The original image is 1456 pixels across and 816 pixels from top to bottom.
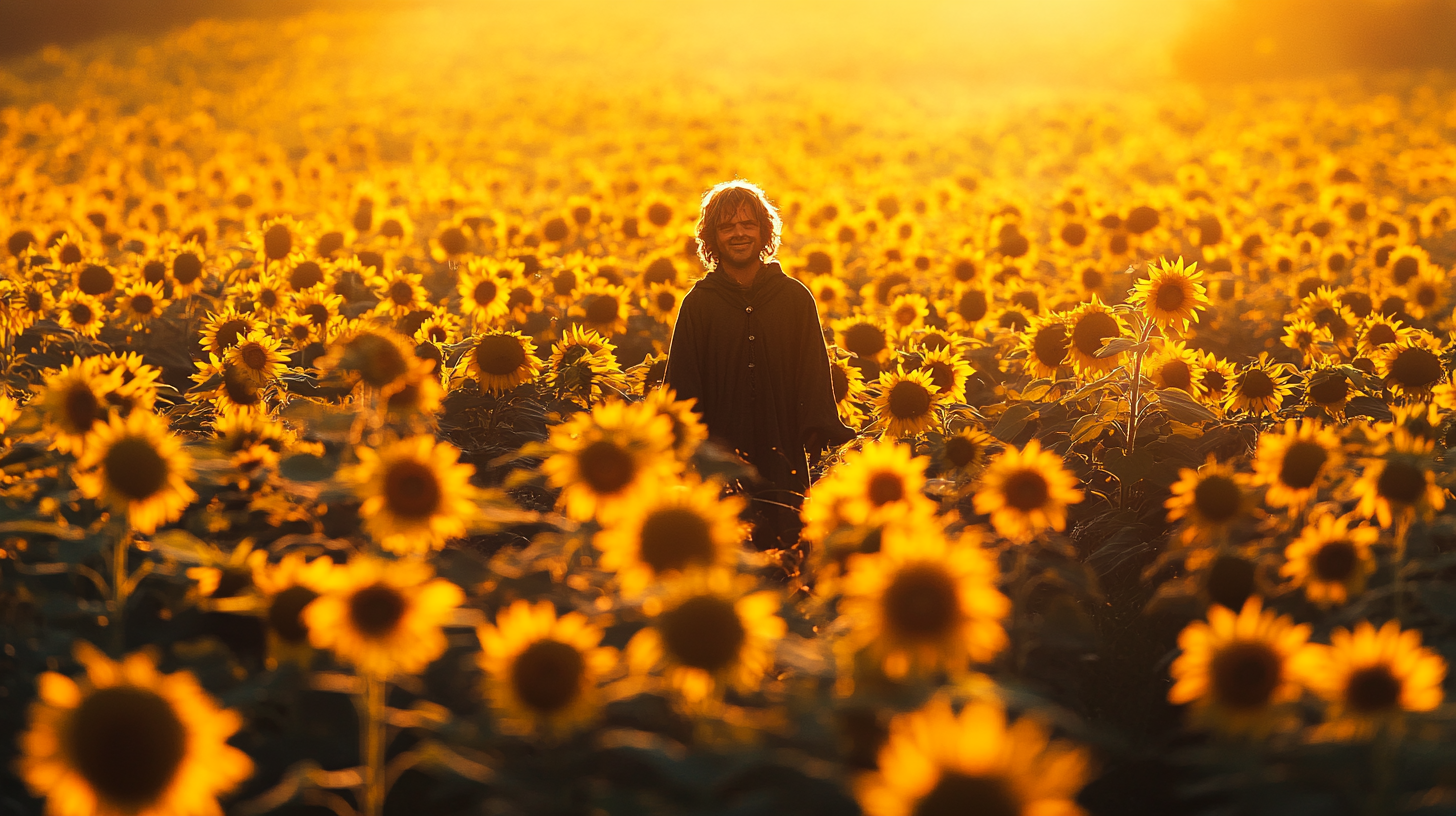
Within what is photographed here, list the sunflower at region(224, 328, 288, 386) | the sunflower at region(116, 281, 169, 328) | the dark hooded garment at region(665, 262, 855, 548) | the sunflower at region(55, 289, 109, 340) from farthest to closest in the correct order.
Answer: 1. the sunflower at region(116, 281, 169, 328)
2. the sunflower at region(55, 289, 109, 340)
3. the dark hooded garment at region(665, 262, 855, 548)
4. the sunflower at region(224, 328, 288, 386)

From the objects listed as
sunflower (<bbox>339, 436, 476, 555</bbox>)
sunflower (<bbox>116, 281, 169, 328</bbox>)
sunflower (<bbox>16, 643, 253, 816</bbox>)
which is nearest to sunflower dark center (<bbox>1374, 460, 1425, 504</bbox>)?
sunflower (<bbox>339, 436, 476, 555</bbox>)

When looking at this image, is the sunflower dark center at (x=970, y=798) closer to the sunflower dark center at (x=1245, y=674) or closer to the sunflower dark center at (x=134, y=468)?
the sunflower dark center at (x=1245, y=674)

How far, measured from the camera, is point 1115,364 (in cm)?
621

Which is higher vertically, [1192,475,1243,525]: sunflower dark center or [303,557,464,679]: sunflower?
[1192,475,1243,525]: sunflower dark center

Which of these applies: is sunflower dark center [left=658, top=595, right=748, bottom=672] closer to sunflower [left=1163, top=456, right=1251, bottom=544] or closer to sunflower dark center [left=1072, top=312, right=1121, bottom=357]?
sunflower [left=1163, top=456, right=1251, bottom=544]

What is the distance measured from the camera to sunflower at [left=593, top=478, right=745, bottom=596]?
2811 mm

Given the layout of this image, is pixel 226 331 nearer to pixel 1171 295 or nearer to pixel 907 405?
pixel 907 405

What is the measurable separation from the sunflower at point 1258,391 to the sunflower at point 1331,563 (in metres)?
2.38

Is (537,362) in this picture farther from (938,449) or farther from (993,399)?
(993,399)

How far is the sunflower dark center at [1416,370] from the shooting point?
5711 mm

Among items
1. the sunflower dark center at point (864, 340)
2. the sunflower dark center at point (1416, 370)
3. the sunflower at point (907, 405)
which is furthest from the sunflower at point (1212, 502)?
the sunflower dark center at point (864, 340)

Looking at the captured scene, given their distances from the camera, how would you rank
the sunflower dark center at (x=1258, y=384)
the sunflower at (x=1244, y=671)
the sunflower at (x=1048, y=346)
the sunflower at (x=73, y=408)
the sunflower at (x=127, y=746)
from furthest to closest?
the sunflower at (x=1048, y=346), the sunflower dark center at (x=1258, y=384), the sunflower at (x=73, y=408), the sunflower at (x=1244, y=671), the sunflower at (x=127, y=746)

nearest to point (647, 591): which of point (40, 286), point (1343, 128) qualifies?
point (40, 286)

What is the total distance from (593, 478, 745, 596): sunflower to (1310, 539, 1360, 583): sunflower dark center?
6.04 ft
